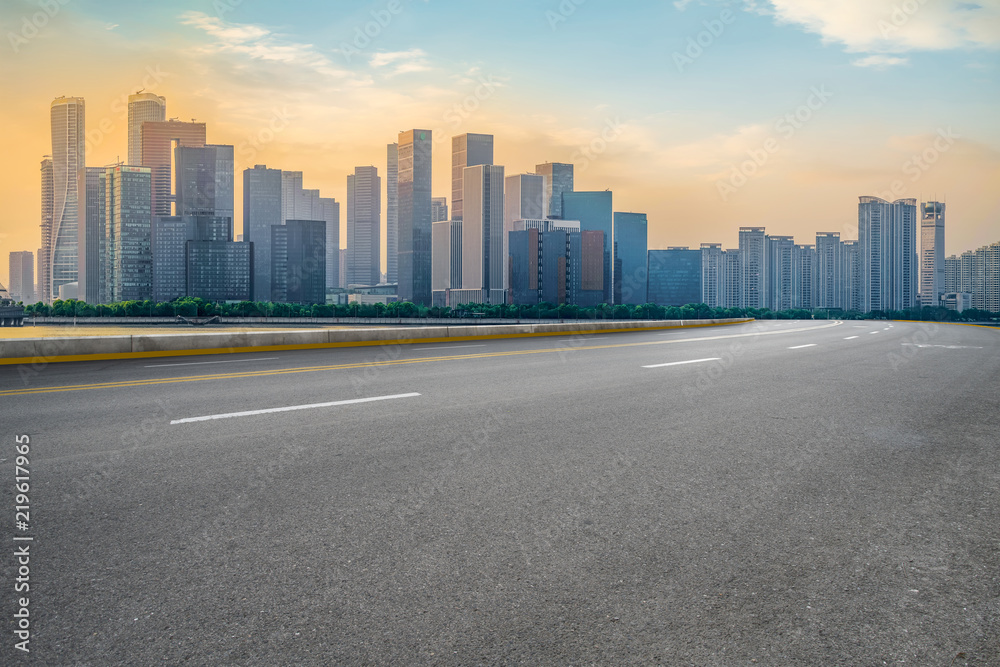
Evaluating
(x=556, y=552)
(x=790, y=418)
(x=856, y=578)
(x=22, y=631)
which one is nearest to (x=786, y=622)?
(x=856, y=578)

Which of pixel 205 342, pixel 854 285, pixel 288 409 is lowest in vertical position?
pixel 288 409

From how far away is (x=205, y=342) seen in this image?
16984 millimetres

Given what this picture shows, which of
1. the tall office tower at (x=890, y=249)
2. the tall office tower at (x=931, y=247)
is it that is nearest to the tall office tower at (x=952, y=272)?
the tall office tower at (x=931, y=247)

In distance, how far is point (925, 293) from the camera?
16062cm

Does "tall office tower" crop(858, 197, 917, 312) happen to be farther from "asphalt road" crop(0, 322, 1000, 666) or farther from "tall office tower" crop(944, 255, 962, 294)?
"asphalt road" crop(0, 322, 1000, 666)

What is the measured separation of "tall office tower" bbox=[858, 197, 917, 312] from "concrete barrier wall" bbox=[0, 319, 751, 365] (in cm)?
14387

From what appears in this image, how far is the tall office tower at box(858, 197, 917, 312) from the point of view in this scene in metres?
140

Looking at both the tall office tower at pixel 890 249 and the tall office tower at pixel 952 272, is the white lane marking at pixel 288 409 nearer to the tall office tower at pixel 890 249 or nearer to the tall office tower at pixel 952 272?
the tall office tower at pixel 890 249

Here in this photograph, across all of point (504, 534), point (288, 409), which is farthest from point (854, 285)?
point (504, 534)

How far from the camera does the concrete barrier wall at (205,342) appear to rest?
46.7 feet

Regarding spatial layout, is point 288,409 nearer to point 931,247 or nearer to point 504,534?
point 504,534

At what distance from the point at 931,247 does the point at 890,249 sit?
34.4m

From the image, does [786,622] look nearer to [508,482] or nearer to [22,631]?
[508,482]

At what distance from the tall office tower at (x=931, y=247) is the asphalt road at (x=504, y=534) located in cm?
18484
